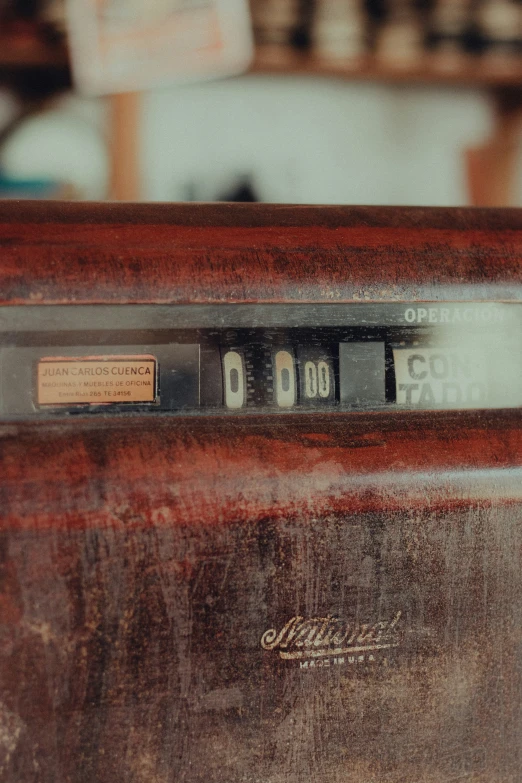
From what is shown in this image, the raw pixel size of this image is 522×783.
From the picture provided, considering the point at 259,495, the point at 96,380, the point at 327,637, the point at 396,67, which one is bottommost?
the point at 327,637

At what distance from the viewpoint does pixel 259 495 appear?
0.64 metres

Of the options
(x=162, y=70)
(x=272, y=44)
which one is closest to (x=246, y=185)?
(x=272, y=44)

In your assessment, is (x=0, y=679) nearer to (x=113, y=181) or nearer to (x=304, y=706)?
(x=304, y=706)

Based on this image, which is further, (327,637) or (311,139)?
(311,139)

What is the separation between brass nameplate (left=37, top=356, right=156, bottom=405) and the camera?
634 millimetres

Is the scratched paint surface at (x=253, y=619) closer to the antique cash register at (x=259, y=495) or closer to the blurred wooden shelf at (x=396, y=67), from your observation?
the antique cash register at (x=259, y=495)

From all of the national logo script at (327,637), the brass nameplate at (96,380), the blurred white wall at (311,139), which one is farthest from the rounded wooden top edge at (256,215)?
the blurred white wall at (311,139)

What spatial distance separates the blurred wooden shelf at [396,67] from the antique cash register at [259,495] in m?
1.87

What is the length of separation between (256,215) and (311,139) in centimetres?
213

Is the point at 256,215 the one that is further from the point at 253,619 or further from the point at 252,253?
the point at 253,619

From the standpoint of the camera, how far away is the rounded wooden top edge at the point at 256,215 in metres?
0.66

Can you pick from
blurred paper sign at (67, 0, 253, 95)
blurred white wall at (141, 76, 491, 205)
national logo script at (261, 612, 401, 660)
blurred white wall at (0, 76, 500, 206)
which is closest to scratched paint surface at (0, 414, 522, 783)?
national logo script at (261, 612, 401, 660)

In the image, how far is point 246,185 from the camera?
2.60m

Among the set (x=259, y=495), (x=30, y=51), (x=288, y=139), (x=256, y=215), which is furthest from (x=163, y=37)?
(x=259, y=495)
